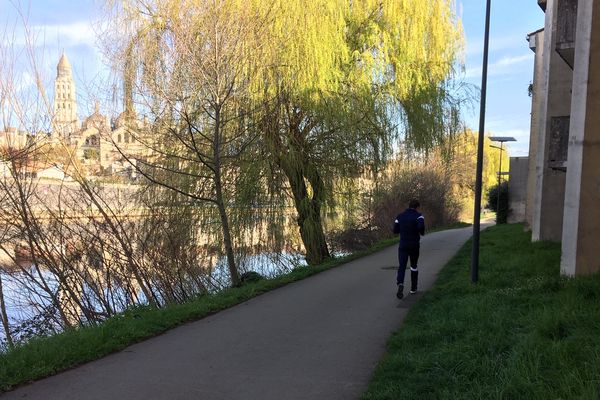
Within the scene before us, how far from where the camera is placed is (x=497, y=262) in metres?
10.4

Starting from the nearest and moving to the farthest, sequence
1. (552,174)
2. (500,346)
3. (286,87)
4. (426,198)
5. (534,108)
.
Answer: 1. (500,346)
2. (286,87)
3. (552,174)
4. (534,108)
5. (426,198)

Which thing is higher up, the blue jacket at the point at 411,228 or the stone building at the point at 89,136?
the stone building at the point at 89,136

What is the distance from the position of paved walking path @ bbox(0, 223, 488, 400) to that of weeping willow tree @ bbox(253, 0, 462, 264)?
4.61 metres

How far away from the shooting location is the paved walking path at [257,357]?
4.05 metres

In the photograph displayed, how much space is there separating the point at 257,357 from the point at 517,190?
31.0 m

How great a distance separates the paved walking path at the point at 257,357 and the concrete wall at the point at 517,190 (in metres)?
26.2

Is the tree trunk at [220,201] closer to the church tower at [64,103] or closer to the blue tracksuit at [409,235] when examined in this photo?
the church tower at [64,103]

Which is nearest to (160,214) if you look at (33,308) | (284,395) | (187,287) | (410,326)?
(187,287)

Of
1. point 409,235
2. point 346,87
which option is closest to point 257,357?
point 409,235

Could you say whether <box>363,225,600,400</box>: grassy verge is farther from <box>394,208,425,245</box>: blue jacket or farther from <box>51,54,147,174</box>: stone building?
<box>51,54,147,174</box>: stone building

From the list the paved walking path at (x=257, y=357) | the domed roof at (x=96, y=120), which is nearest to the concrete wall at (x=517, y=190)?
the paved walking path at (x=257, y=357)

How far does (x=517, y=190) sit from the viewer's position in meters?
32.0

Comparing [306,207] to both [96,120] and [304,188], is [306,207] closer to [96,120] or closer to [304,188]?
[304,188]

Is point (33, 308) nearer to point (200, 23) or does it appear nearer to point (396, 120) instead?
point (200, 23)
